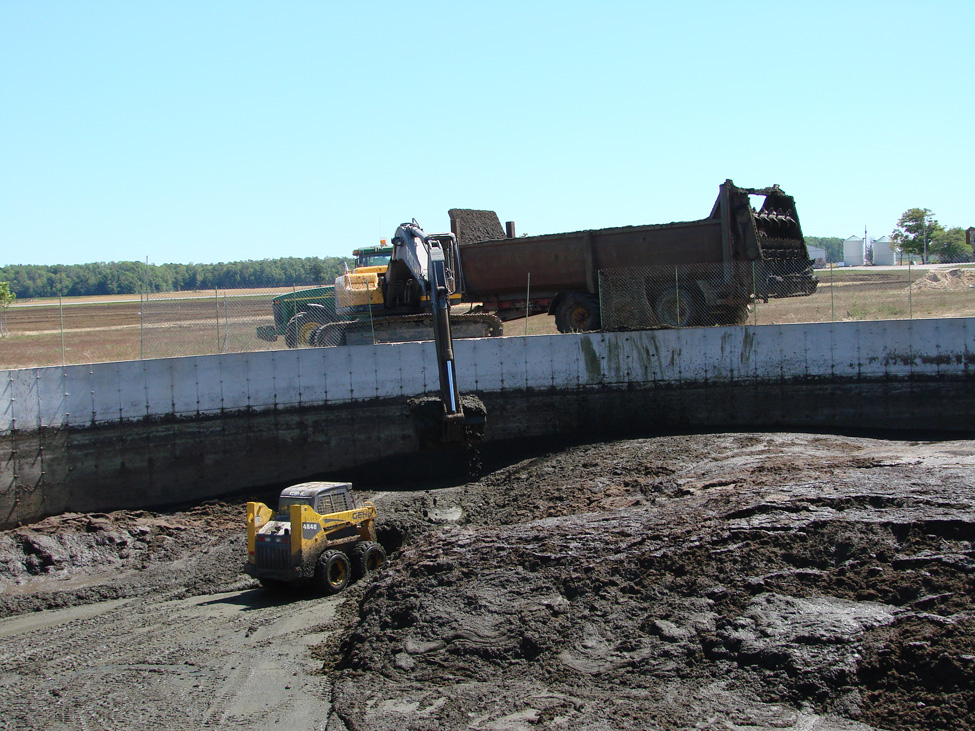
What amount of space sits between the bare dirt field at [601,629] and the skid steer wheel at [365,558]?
2.69 ft

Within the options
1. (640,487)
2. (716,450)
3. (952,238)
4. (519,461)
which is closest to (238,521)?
(519,461)

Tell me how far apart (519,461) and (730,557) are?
9928 mm

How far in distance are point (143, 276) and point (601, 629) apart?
274 feet

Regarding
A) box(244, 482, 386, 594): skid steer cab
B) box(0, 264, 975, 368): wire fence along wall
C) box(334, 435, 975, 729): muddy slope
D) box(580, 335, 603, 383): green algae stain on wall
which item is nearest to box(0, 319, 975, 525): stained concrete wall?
box(580, 335, 603, 383): green algae stain on wall

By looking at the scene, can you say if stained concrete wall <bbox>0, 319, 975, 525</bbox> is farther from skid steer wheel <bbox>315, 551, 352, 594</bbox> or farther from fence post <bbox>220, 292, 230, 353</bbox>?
skid steer wheel <bbox>315, 551, 352, 594</bbox>

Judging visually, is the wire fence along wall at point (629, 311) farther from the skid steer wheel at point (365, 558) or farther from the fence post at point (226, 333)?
the skid steer wheel at point (365, 558)

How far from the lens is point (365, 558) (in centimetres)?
1315

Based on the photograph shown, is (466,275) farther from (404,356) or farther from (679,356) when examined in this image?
(679,356)

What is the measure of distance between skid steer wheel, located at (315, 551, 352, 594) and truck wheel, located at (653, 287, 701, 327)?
38.3 feet

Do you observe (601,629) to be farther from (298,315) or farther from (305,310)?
(305,310)

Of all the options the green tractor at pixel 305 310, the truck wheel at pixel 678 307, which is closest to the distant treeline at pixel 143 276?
the green tractor at pixel 305 310

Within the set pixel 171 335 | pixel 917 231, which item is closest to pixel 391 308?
pixel 171 335

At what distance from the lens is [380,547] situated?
44.7 ft

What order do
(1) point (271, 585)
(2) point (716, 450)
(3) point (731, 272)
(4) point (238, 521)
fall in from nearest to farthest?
(1) point (271, 585)
(2) point (716, 450)
(4) point (238, 521)
(3) point (731, 272)
